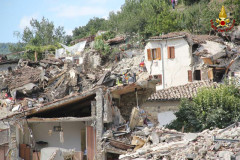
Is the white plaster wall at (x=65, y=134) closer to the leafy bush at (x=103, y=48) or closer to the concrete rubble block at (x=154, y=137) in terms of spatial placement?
the concrete rubble block at (x=154, y=137)

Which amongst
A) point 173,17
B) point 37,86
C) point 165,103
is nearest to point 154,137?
point 165,103

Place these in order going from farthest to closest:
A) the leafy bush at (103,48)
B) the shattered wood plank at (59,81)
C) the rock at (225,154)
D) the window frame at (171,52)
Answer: the leafy bush at (103,48) → the window frame at (171,52) → the shattered wood plank at (59,81) → the rock at (225,154)

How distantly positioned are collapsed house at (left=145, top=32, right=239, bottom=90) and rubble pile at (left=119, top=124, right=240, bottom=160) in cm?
2049

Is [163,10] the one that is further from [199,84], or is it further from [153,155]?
[153,155]

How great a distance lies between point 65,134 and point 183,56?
22164mm

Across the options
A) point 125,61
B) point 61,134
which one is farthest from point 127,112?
point 125,61

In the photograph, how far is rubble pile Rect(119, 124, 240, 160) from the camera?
34.6ft

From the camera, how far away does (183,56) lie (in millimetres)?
36281

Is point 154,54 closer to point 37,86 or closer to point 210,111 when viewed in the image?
point 37,86

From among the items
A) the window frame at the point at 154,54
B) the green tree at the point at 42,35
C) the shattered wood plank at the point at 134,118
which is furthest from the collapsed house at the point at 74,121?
the green tree at the point at 42,35

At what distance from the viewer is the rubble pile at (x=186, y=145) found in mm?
10539

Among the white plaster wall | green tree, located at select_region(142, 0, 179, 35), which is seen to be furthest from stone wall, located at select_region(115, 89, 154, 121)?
green tree, located at select_region(142, 0, 179, 35)

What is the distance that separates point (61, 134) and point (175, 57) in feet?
75.4

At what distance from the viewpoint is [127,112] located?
16.8 meters
